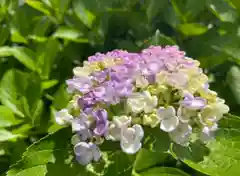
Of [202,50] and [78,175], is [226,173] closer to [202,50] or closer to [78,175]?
[78,175]

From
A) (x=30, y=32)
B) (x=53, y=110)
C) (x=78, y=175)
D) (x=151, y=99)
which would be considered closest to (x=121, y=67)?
(x=151, y=99)

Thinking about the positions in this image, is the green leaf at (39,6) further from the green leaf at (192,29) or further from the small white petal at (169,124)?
the small white petal at (169,124)

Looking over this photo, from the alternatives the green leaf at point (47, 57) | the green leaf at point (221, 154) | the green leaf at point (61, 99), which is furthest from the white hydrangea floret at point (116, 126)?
the green leaf at point (47, 57)

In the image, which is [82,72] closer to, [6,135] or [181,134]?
[181,134]

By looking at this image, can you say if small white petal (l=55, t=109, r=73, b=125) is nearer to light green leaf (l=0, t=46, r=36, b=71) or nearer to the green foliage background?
the green foliage background

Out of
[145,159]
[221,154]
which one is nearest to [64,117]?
[145,159]

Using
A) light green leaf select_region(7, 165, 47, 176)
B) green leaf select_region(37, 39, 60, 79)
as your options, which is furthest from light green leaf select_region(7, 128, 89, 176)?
green leaf select_region(37, 39, 60, 79)
